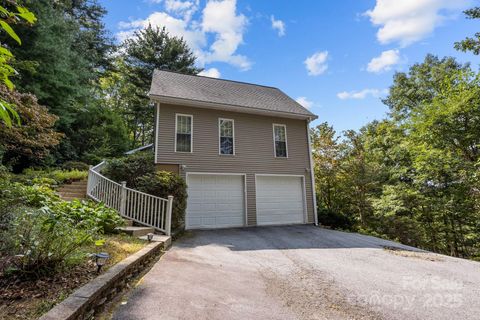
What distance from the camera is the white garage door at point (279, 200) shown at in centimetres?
932

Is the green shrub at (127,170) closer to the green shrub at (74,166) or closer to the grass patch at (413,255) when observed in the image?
the green shrub at (74,166)

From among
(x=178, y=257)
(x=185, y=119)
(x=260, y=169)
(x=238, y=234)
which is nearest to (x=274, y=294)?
(x=178, y=257)

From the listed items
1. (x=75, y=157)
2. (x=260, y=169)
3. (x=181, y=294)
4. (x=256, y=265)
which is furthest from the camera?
(x=75, y=157)

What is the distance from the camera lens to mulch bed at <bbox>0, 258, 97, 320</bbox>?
Answer: 2031mm

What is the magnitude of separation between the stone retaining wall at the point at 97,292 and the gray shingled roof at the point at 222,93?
20.4 ft

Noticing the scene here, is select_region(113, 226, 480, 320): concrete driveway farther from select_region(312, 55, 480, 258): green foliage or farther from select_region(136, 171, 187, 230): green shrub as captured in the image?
select_region(312, 55, 480, 258): green foliage

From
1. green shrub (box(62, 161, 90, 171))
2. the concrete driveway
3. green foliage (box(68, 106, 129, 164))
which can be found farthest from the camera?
green foliage (box(68, 106, 129, 164))

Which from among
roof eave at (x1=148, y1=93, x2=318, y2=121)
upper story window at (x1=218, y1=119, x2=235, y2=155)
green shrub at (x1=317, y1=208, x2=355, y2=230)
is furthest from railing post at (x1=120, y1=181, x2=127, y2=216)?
green shrub at (x1=317, y1=208, x2=355, y2=230)

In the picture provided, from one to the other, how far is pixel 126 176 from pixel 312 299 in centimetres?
624

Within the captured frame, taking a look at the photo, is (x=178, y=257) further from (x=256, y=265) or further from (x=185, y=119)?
(x=185, y=119)

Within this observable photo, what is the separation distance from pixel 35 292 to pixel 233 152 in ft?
24.1

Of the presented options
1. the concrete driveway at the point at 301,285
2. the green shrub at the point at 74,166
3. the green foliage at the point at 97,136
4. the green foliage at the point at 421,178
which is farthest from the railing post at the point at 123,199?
the green foliage at the point at 421,178

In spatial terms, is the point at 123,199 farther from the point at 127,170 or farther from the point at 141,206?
the point at 127,170

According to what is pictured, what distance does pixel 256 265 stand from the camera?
14.8 feet
